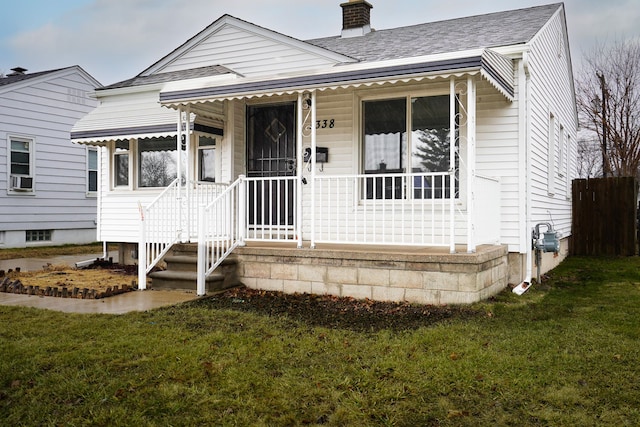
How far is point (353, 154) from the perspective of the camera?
8531 millimetres

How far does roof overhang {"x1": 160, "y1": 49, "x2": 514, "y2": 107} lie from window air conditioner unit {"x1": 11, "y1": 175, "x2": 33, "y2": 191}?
329 inches

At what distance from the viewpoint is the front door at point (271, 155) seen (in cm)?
919

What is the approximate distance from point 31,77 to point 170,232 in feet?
31.0

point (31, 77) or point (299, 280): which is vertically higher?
point (31, 77)

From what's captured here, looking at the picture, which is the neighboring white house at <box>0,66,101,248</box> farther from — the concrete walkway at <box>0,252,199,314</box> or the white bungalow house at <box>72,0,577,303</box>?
the concrete walkway at <box>0,252,199,314</box>

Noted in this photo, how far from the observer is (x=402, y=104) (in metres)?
8.28

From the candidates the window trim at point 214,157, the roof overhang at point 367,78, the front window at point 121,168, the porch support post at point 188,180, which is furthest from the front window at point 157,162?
the roof overhang at point 367,78

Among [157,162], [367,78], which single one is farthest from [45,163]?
[367,78]

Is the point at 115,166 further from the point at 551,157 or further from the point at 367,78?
the point at 551,157

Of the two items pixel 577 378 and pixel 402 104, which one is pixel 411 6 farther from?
pixel 577 378

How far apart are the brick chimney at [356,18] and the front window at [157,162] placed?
4206 millimetres

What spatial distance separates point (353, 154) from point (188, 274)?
9.75ft

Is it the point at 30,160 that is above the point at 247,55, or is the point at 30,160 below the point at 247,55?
below

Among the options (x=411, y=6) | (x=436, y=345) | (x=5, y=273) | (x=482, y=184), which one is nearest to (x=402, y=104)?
(x=482, y=184)
